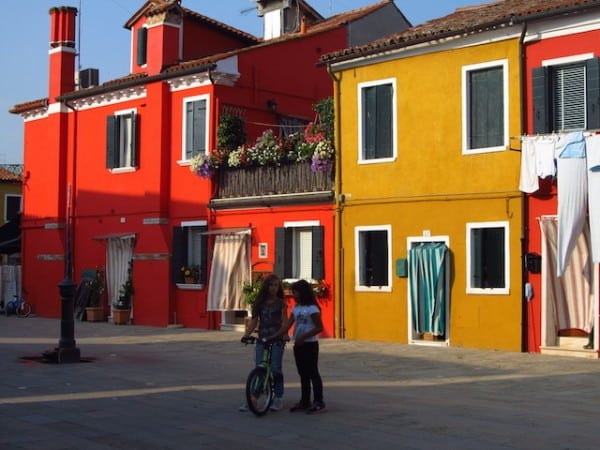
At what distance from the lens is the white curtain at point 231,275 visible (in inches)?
942

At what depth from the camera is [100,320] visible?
2800cm

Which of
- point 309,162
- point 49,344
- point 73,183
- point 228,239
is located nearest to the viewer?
point 49,344

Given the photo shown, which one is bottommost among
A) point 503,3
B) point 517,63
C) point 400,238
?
point 400,238

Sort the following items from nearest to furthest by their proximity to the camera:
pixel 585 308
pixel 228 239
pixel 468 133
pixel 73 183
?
pixel 585 308, pixel 468 133, pixel 228 239, pixel 73 183

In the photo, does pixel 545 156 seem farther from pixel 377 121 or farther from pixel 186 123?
pixel 186 123

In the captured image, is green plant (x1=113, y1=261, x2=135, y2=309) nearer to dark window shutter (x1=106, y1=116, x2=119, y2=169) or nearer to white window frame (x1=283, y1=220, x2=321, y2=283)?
dark window shutter (x1=106, y1=116, x2=119, y2=169)

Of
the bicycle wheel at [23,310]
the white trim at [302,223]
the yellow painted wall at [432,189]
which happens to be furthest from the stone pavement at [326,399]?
the bicycle wheel at [23,310]

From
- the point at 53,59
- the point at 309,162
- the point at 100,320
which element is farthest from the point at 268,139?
the point at 53,59

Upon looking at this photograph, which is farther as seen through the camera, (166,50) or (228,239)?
(166,50)

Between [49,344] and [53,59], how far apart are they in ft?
43.2

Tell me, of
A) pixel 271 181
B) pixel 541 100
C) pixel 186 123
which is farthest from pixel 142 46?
pixel 541 100

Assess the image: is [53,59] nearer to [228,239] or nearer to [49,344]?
[228,239]

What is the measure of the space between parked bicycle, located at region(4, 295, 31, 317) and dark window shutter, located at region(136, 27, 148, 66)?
9230 millimetres

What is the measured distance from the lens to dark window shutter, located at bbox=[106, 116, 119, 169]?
91.3ft
